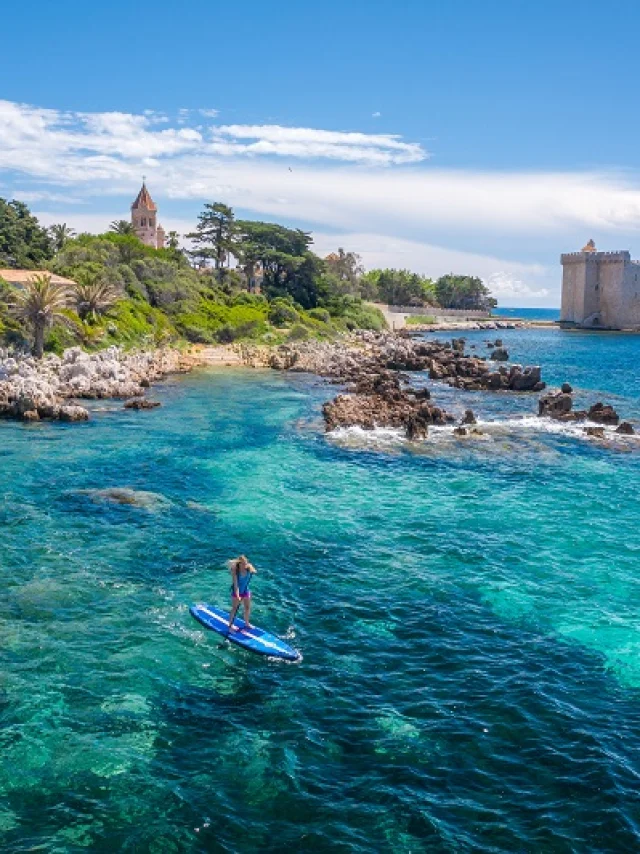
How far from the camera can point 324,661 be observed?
17.4 meters

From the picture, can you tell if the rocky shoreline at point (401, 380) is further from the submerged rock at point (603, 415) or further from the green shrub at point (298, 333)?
the green shrub at point (298, 333)

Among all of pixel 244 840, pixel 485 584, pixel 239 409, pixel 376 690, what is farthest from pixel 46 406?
pixel 244 840

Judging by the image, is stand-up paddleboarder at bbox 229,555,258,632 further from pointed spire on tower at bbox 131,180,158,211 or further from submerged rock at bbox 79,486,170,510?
pointed spire on tower at bbox 131,180,158,211

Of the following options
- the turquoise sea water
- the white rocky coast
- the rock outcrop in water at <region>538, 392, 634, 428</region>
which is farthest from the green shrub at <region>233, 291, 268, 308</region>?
the turquoise sea water

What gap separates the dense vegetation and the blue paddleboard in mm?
→ 37555

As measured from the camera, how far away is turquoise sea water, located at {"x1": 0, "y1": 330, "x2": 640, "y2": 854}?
12.7m

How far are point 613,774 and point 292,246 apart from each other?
346 feet

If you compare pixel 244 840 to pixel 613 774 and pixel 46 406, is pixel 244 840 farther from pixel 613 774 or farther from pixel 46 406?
pixel 46 406

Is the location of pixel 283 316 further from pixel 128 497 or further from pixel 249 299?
pixel 128 497

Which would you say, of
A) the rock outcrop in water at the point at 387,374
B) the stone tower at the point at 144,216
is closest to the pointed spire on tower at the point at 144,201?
the stone tower at the point at 144,216

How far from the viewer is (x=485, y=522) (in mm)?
27516

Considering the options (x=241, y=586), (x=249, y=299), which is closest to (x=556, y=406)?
(x=241, y=586)

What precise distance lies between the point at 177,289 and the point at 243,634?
2818 inches

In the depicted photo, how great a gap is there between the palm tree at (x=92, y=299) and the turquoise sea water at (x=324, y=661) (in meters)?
32.1
